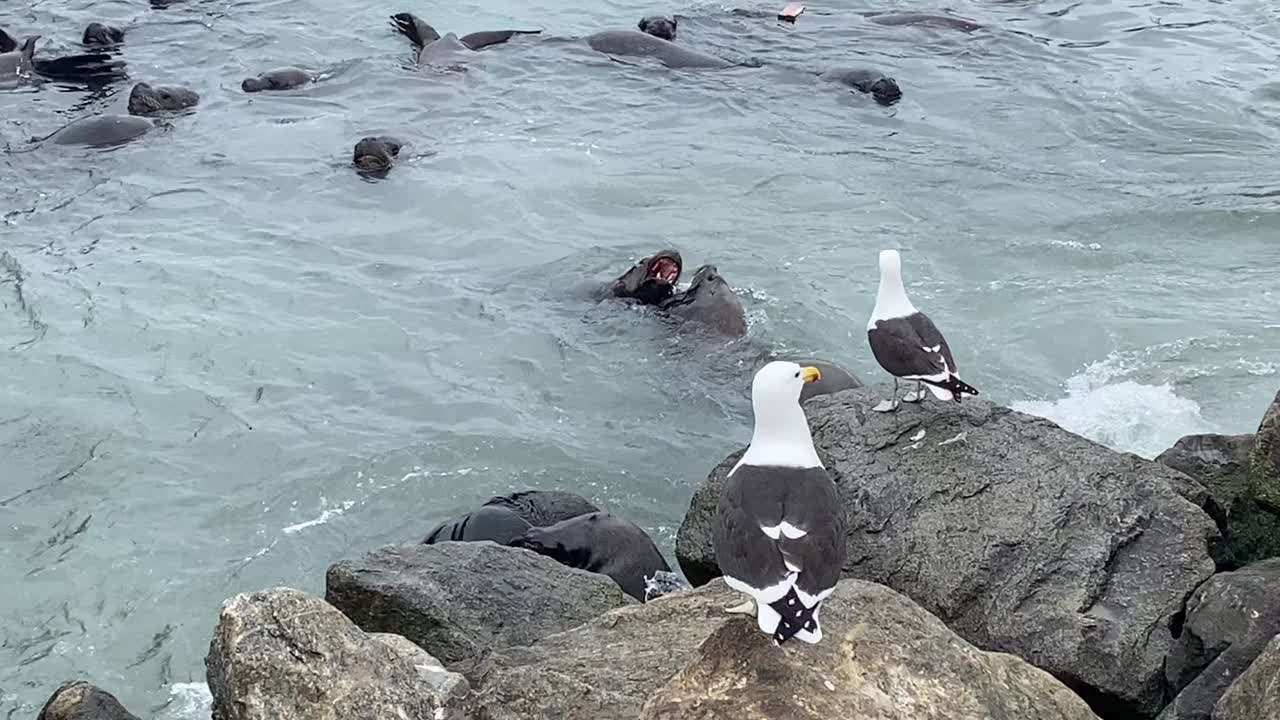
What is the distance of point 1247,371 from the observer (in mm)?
10508

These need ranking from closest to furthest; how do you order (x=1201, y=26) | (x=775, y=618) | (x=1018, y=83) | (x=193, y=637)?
(x=775, y=618), (x=193, y=637), (x=1018, y=83), (x=1201, y=26)

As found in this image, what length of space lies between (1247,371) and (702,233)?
16.8 ft

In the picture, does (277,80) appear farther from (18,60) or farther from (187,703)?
(187,703)

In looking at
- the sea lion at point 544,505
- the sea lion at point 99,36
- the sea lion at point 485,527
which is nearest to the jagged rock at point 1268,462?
the sea lion at point 544,505

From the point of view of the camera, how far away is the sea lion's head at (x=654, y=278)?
11.2 meters

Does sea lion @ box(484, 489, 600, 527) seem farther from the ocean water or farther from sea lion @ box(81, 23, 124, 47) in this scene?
sea lion @ box(81, 23, 124, 47)

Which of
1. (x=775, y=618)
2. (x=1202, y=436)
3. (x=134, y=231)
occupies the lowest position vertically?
(x=134, y=231)

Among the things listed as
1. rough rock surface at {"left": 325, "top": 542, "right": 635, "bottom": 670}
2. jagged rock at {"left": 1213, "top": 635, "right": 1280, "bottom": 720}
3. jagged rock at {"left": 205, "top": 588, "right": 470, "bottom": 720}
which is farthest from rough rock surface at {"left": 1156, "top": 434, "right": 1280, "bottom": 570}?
jagged rock at {"left": 205, "top": 588, "right": 470, "bottom": 720}

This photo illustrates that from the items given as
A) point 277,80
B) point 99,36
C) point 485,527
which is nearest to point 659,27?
point 277,80

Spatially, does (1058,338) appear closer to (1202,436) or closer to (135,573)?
(1202,436)

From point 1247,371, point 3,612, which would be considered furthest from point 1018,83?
point 3,612

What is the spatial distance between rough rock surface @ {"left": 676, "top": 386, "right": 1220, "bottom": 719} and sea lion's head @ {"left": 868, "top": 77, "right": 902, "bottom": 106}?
32.2ft

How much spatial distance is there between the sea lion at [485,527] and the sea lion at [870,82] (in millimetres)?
10249

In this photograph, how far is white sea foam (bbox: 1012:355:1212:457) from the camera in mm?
9414
